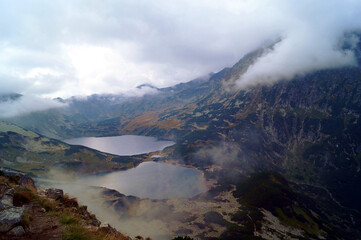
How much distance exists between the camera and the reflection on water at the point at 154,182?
478 feet

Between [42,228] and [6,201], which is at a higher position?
[6,201]

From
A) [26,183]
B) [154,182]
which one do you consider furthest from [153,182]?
[26,183]

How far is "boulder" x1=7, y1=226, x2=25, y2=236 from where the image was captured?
1027 cm

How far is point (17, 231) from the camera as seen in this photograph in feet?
34.2

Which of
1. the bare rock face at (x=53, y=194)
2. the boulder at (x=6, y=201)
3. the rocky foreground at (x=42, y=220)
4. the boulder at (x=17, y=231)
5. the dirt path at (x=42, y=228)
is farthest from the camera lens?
the bare rock face at (x=53, y=194)

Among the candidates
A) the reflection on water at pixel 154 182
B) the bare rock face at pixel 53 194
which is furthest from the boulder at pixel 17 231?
the reflection on water at pixel 154 182

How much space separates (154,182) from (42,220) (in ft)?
523

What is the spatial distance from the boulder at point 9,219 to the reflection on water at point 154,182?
13339 centimetres

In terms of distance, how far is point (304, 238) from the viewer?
331ft

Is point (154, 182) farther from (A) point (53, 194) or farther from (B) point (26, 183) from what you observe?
(A) point (53, 194)

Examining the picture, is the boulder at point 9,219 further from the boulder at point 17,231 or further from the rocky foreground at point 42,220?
the boulder at point 17,231

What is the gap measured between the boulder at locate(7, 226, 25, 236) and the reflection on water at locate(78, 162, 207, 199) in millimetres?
133699

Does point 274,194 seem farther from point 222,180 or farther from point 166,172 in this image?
point 166,172

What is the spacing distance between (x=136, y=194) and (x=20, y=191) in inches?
5296
